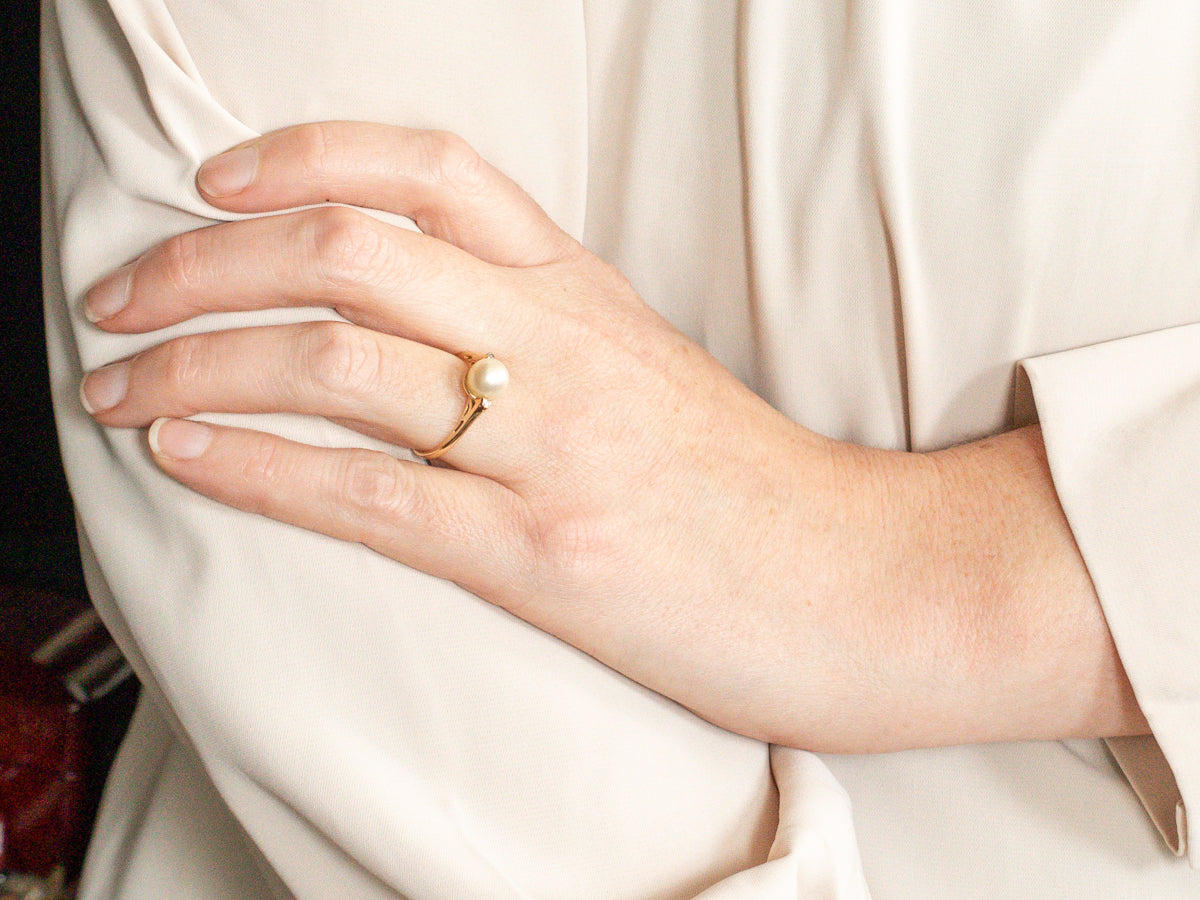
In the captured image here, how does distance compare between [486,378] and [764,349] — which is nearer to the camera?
[486,378]

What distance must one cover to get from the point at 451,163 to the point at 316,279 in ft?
0.39

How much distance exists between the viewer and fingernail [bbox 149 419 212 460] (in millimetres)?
585

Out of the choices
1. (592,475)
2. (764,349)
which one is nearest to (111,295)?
(592,475)

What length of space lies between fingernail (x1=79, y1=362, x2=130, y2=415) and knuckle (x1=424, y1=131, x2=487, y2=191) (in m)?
0.24

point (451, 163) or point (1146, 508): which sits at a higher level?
point (451, 163)

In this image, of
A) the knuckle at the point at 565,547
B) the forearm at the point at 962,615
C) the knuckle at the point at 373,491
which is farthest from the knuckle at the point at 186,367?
the forearm at the point at 962,615

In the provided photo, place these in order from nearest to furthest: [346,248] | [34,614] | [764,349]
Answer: [346,248], [764,349], [34,614]

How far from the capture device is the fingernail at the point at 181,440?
0.58 meters

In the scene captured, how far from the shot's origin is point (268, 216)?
0.59 metres

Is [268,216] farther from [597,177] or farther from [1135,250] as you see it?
[1135,250]

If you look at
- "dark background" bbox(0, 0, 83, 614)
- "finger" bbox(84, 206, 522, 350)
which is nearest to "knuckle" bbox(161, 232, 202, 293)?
"finger" bbox(84, 206, 522, 350)

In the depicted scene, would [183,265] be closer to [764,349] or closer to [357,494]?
[357,494]

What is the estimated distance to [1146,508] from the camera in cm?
63

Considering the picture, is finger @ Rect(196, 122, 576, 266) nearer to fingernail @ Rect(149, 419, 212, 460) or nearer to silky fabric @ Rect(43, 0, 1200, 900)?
silky fabric @ Rect(43, 0, 1200, 900)
